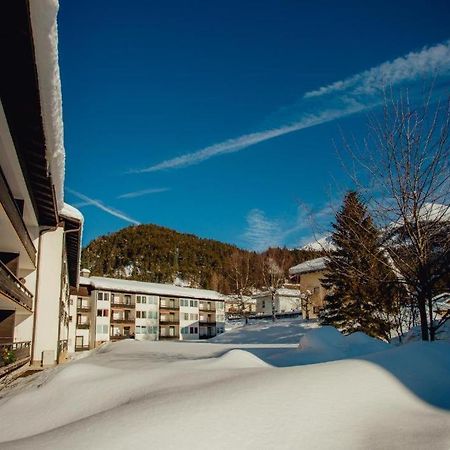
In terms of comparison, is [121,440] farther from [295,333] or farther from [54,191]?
[295,333]

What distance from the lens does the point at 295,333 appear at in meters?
33.2

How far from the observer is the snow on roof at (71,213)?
16.7 metres

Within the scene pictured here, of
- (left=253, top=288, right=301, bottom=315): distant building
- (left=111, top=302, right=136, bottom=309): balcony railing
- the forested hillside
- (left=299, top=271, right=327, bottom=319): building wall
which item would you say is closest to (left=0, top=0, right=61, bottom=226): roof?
(left=299, top=271, right=327, bottom=319): building wall

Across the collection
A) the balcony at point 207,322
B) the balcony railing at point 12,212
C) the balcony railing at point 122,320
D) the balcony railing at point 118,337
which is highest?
the balcony railing at point 12,212

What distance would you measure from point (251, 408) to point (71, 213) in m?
15.1

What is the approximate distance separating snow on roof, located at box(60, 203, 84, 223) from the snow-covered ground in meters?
12.8

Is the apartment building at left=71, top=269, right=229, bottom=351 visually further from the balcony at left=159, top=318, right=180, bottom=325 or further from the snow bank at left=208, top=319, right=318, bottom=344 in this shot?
the snow bank at left=208, top=319, right=318, bottom=344

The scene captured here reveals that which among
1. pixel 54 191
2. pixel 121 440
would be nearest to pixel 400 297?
pixel 54 191

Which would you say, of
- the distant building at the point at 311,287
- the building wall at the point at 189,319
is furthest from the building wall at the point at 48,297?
the building wall at the point at 189,319

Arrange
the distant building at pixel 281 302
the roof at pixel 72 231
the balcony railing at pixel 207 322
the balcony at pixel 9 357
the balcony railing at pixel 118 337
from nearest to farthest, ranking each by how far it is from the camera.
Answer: the balcony at pixel 9 357, the roof at pixel 72 231, the balcony railing at pixel 118 337, the balcony railing at pixel 207 322, the distant building at pixel 281 302

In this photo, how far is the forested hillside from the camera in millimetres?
93250

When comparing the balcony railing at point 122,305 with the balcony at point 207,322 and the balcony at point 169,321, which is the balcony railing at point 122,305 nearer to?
the balcony at point 169,321

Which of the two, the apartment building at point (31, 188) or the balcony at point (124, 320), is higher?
the apartment building at point (31, 188)

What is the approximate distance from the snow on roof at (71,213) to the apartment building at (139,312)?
1051 inches
